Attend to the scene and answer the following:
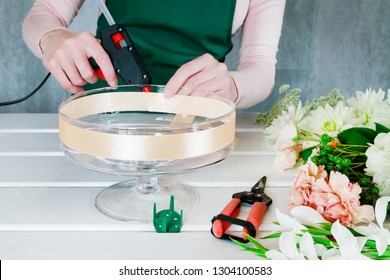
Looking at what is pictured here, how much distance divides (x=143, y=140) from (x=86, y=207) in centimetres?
17

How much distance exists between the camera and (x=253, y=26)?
133 centimetres

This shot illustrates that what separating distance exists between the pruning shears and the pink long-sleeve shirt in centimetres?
41

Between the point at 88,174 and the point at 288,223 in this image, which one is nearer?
the point at 288,223

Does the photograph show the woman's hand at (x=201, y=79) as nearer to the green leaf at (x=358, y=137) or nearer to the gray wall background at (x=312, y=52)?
the green leaf at (x=358, y=137)

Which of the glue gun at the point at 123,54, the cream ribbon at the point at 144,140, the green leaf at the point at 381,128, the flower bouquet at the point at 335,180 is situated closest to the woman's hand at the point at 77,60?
the glue gun at the point at 123,54

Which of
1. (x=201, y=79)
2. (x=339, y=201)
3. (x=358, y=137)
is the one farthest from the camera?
(x=201, y=79)

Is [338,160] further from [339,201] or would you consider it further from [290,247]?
[290,247]

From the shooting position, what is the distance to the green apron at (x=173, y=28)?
1.31 meters

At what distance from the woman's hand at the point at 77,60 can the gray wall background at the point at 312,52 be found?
1.37 meters

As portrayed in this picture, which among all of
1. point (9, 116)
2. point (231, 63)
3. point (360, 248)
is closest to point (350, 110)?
point (360, 248)

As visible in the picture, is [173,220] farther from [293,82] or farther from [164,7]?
[293,82]

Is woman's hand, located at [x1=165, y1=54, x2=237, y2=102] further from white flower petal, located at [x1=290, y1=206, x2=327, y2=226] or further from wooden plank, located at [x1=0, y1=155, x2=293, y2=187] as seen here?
white flower petal, located at [x1=290, y1=206, x2=327, y2=226]

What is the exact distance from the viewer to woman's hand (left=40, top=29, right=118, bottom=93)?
0.90 metres

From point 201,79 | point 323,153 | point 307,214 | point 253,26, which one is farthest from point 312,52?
point 307,214
